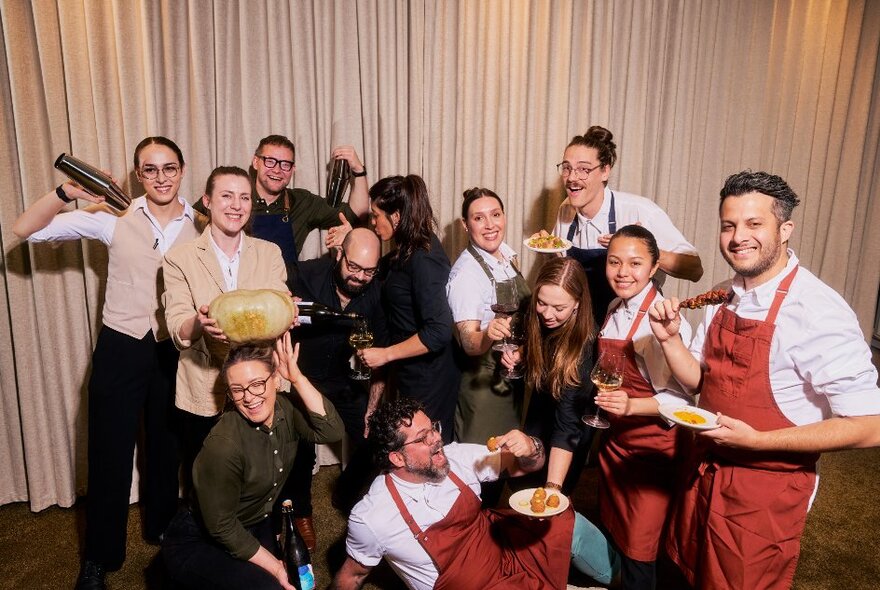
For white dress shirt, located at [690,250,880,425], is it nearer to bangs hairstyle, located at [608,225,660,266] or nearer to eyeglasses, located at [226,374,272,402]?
bangs hairstyle, located at [608,225,660,266]

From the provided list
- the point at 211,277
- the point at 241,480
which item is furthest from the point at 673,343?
the point at 211,277

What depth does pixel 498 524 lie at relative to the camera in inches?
98.0

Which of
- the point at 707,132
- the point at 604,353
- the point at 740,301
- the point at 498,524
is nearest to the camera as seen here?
the point at 740,301

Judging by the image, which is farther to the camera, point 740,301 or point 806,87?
point 806,87

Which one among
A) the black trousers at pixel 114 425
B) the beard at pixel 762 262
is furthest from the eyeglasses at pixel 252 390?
the beard at pixel 762 262

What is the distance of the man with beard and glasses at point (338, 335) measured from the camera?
9.21 feet

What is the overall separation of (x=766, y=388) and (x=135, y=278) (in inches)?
98.9

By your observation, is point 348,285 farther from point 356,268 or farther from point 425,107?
point 425,107

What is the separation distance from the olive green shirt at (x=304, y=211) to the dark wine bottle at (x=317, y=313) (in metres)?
0.55

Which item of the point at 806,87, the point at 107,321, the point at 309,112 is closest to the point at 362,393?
the point at 107,321

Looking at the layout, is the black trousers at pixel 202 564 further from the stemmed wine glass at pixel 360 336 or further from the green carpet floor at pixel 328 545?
the stemmed wine glass at pixel 360 336

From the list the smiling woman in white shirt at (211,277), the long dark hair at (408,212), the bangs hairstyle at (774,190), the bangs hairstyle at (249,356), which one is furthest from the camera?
the long dark hair at (408,212)

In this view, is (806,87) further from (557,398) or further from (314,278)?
(314,278)

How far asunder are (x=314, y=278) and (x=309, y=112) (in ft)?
3.61
